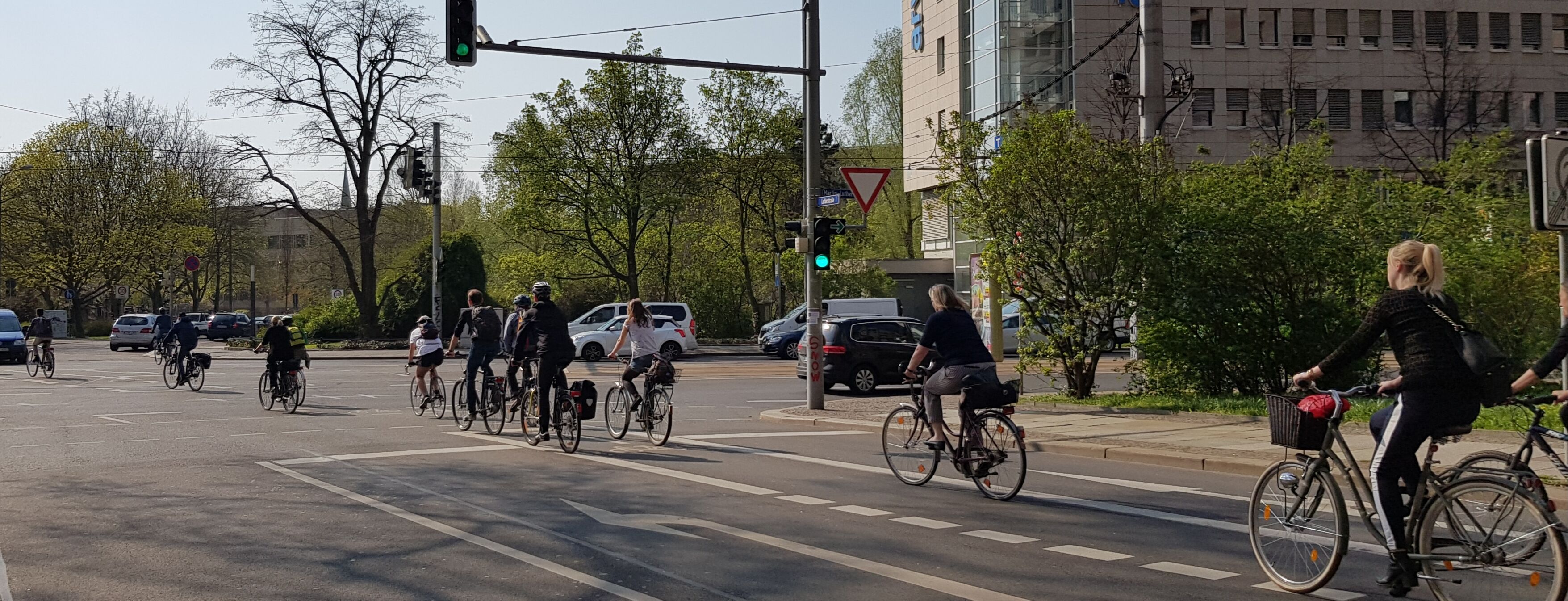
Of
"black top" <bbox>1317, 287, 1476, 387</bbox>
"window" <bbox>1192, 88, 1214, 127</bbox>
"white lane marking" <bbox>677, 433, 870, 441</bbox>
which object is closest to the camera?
"black top" <bbox>1317, 287, 1476, 387</bbox>

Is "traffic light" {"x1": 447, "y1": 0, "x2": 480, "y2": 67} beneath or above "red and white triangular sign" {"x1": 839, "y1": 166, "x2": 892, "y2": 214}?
above

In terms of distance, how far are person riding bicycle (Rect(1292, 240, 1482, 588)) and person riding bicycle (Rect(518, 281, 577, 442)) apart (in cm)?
887

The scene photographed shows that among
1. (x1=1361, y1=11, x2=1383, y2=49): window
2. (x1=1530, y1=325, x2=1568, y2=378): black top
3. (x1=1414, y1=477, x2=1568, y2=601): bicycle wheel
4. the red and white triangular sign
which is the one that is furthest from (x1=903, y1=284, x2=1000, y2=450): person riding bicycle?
(x1=1361, y1=11, x2=1383, y2=49): window

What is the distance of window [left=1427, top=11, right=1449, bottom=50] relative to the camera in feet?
176

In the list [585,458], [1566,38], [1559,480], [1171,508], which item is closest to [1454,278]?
[1559,480]

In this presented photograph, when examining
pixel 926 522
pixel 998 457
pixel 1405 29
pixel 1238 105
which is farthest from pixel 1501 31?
pixel 926 522

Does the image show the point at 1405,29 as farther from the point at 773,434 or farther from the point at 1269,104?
the point at 773,434

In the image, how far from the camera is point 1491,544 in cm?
557

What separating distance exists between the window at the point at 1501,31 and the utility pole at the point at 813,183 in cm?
4620

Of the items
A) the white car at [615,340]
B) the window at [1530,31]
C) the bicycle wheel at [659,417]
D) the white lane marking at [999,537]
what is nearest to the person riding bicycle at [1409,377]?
the white lane marking at [999,537]

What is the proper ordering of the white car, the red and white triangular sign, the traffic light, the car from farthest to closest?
the car, the white car, the red and white triangular sign, the traffic light

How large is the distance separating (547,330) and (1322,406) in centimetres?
896

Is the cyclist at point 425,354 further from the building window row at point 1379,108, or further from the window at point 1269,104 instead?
the window at point 1269,104

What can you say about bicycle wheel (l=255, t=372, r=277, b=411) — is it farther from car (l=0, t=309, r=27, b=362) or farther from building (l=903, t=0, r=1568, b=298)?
building (l=903, t=0, r=1568, b=298)
